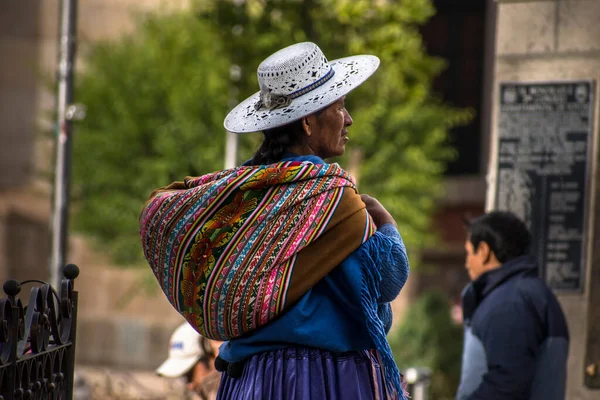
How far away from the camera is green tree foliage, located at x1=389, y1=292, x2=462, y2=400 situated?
476 inches

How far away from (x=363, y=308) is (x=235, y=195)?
1.66 ft

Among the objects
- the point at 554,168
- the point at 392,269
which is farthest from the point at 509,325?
the point at 392,269

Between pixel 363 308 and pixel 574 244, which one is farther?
pixel 574 244

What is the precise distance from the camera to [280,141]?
3.46 meters

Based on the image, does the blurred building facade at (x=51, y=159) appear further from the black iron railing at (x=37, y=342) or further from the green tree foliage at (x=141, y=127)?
the black iron railing at (x=37, y=342)

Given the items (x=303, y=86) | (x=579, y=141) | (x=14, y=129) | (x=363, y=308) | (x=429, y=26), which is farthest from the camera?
(x=14, y=129)

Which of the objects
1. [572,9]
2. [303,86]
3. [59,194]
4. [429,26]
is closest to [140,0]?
[429,26]

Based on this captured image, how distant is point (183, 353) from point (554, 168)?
7.97 ft

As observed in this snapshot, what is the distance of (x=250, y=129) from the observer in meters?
3.44

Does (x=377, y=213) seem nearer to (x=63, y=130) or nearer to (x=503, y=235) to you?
(x=503, y=235)

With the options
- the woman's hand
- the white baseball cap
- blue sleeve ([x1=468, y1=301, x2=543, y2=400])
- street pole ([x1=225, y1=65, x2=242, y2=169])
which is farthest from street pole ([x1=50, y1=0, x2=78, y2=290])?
the woman's hand

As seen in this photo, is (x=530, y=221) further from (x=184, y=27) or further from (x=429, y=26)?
(x=429, y=26)

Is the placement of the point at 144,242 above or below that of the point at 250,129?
below

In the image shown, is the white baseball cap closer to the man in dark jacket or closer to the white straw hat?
the man in dark jacket
